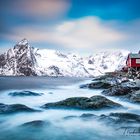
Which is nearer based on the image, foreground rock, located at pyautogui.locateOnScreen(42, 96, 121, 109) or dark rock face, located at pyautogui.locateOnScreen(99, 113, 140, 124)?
dark rock face, located at pyautogui.locateOnScreen(99, 113, 140, 124)

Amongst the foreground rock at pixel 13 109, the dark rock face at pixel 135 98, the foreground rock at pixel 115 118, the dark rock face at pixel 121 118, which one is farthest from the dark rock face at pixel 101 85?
the dark rock face at pixel 121 118

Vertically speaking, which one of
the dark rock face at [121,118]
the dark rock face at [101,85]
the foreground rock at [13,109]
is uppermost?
the foreground rock at [13,109]

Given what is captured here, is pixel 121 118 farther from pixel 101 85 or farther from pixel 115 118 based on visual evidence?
pixel 101 85

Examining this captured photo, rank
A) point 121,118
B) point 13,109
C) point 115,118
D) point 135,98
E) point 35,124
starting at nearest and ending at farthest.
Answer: point 35,124
point 121,118
point 115,118
point 13,109
point 135,98

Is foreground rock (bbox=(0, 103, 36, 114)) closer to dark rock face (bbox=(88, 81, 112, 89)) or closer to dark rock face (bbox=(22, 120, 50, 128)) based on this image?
dark rock face (bbox=(22, 120, 50, 128))

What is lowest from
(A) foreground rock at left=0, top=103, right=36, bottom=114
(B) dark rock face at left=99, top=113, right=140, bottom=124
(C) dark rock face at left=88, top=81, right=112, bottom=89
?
(C) dark rock face at left=88, top=81, right=112, bottom=89

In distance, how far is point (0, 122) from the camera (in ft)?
58.9

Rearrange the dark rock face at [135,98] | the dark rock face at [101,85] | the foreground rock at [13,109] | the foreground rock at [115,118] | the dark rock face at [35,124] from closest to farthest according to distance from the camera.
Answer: the dark rock face at [35,124], the foreground rock at [115,118], the foreground rock at [13,109], the dark rock face at [135,98], the dark rock face at [101,85]

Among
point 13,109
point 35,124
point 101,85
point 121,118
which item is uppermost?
point 13,109

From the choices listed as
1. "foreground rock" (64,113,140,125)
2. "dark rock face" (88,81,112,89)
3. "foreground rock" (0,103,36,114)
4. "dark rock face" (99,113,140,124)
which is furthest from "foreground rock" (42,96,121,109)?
"dark rock face" (88,81,112,89)

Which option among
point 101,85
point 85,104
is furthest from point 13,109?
point 101,85

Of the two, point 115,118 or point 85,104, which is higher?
point 85,104

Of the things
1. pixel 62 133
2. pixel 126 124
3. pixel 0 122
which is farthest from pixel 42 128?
pixel 126 124

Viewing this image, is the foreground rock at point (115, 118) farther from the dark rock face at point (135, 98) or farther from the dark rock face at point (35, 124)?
the dark rock face at point (135, 98)
